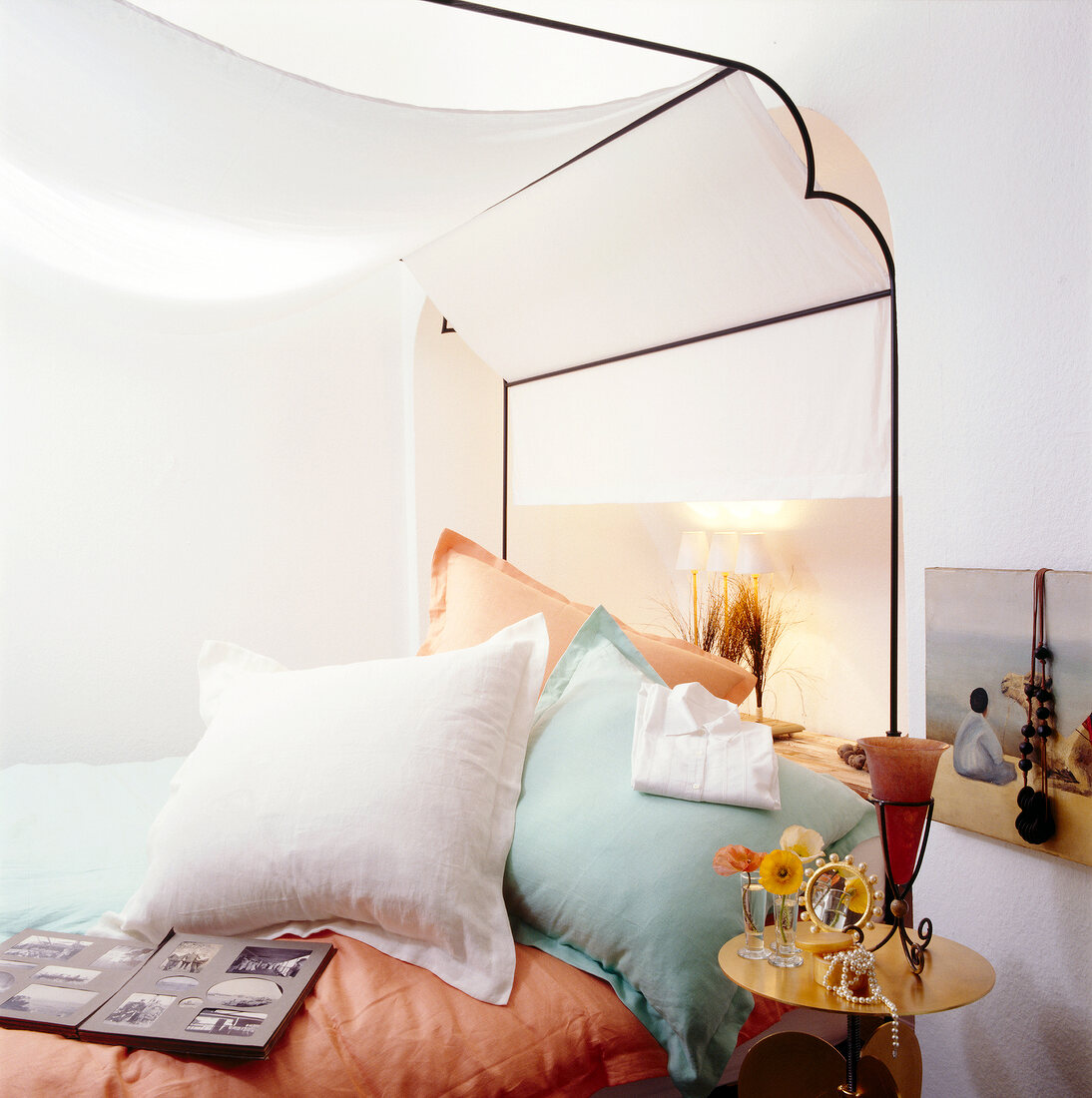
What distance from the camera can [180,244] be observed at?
6.26ft

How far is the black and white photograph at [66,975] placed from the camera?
1.18 m

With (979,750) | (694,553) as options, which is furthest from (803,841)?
(694,553)

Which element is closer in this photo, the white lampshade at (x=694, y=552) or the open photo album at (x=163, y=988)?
the open photo album at (x=163, y=988)

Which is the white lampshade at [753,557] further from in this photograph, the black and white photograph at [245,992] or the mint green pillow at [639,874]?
the black and white photograph at [245,992]

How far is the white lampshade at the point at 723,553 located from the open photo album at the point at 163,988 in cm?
209

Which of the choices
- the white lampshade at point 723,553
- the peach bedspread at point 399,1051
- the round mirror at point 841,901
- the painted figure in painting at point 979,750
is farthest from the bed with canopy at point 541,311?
the white lampshade at point 723,553

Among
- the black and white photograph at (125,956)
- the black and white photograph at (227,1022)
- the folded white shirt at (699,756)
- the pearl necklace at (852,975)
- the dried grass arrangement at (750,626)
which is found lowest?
the black and white photograph at (125,956)

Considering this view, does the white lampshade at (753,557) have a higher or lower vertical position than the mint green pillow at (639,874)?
higher

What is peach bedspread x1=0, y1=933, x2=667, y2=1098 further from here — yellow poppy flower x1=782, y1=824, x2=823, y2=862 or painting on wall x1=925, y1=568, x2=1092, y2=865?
painting on wall x1=925, y1=568, x2=1092, y2=865

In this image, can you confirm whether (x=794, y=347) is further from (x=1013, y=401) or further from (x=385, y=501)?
(x=385, y=501)

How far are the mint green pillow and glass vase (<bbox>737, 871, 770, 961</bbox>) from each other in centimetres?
3

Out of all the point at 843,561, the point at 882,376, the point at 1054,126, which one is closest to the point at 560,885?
the point at 882,376

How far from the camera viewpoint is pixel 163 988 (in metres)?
1.17

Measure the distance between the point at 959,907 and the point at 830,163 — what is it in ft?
6.79
